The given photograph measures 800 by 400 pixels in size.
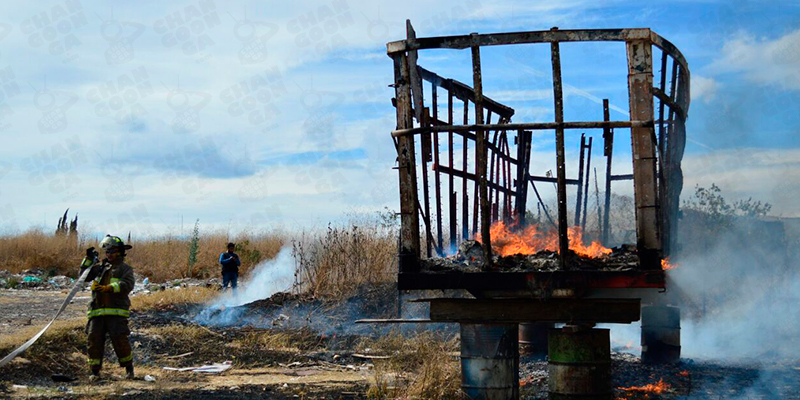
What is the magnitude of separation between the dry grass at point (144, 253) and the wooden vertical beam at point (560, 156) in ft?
63.6

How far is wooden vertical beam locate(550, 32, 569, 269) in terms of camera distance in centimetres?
702

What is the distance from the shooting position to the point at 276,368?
1135 cm

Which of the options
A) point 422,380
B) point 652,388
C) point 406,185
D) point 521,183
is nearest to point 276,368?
point 422,380

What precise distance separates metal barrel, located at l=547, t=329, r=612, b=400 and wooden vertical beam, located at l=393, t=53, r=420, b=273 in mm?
1556

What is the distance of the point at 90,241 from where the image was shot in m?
31.5

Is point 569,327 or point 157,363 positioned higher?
point 569,327

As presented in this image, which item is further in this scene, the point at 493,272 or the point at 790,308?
the point at 790,308

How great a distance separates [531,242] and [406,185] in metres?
2.16

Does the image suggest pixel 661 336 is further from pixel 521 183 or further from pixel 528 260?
pixel 528 260

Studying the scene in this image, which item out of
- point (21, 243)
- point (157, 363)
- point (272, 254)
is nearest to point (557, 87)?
point (157, 363)

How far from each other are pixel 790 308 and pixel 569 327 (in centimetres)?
1034

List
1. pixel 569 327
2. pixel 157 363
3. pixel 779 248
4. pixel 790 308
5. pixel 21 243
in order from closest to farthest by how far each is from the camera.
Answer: pixel 569 327 → pixel 157 363 → pixel 790 308 → pixel 779 248 → pixel 21 243

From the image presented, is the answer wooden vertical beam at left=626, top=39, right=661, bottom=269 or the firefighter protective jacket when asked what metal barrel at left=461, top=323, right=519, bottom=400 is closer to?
wooden vertical beam at left=626, top=39, right=661, bottom=269

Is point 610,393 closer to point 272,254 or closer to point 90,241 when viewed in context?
point 272,254
